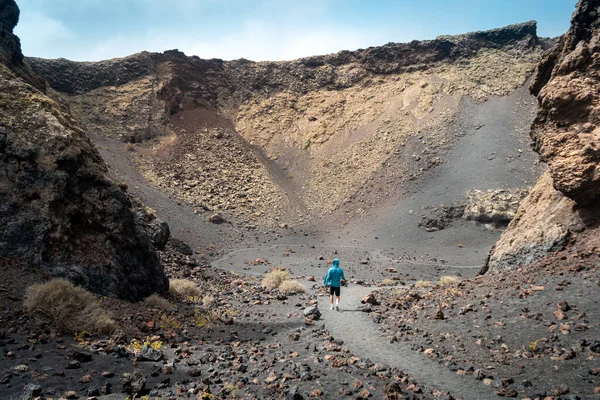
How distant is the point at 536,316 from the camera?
22.4 ft

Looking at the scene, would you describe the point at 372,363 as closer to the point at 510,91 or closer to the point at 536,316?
the point at 536,316

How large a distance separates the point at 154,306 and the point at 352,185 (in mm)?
36339

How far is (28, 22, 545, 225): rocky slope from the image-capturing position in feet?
144

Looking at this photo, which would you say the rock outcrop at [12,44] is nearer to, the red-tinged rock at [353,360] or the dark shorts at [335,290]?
the dark shorts at [335,290]

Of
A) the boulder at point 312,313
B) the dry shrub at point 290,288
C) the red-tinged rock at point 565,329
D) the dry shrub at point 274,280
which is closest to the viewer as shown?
the red-tinged rock at point 565,329

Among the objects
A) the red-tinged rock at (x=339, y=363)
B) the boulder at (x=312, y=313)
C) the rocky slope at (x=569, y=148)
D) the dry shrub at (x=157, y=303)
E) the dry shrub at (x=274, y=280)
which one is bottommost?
the red-tinged rock at (x=339, y=363)

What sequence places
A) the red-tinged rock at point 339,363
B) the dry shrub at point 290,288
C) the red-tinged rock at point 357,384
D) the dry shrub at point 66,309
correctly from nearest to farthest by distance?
the red-tinged rock at point 357,384
the red-tinged rock at point 339,363
the dry shrub at point 66,309
the dry shrub at point 290,288

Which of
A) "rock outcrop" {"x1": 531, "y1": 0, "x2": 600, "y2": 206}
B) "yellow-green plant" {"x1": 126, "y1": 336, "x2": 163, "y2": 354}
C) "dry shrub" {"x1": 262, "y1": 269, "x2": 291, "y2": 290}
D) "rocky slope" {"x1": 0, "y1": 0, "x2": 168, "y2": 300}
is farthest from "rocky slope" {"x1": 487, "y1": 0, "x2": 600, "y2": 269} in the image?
"rocky slope" {"x1": 0, "y1": 0, "x2": 168, "y2": 300}

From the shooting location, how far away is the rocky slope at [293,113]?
43.9 metres

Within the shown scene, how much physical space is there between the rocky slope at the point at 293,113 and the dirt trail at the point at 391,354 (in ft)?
101

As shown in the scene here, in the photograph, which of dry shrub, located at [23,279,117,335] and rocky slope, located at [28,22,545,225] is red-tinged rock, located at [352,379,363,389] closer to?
dry shrub, located at [23,279,117,335]

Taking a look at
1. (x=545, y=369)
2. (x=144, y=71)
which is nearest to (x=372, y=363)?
(x=545, y=369)

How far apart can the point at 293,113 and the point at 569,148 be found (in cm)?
4875

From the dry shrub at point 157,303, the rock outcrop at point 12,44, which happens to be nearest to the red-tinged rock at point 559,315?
the dry shrub at point 157,303
